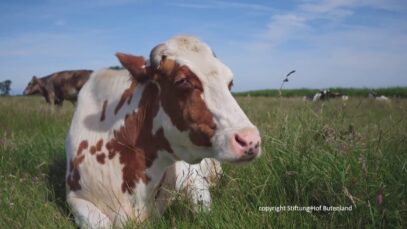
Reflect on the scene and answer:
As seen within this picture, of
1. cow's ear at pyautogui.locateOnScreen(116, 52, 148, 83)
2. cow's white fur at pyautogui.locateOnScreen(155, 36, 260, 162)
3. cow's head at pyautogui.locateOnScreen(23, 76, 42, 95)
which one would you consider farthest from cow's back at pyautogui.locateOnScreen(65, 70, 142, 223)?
cow's head at pyautogui.locateOnScreen(23, 76, 42, 95)

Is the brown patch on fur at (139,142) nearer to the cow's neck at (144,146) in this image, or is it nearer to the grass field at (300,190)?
the cow's neck at (144,146)

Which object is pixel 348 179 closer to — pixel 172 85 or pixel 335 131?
pixel 335 131

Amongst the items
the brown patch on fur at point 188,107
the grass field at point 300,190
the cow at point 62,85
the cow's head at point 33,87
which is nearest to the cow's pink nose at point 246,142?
the brown patch on fur at point 188,107

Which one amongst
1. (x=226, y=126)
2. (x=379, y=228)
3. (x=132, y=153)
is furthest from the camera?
(x=132, y=153)

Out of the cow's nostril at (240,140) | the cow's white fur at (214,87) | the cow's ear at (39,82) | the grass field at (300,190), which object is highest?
the cow's white fur at (214,87)

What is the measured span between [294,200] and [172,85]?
121cm

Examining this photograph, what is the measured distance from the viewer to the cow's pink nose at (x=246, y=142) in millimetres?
2725

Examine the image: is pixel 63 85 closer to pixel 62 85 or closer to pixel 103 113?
pixel 62 85

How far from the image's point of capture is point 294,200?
10.3ft

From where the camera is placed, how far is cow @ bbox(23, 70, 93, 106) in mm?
19859

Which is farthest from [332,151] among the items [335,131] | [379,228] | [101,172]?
[101,172]

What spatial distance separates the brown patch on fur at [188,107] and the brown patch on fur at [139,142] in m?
0.22

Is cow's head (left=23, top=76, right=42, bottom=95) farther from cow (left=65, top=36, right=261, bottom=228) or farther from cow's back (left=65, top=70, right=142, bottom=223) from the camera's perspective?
cow (left=65, top=36, right=261, bottom=228)

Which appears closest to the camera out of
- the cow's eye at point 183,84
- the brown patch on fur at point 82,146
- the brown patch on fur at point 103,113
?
the cow's eye at point 183,84
